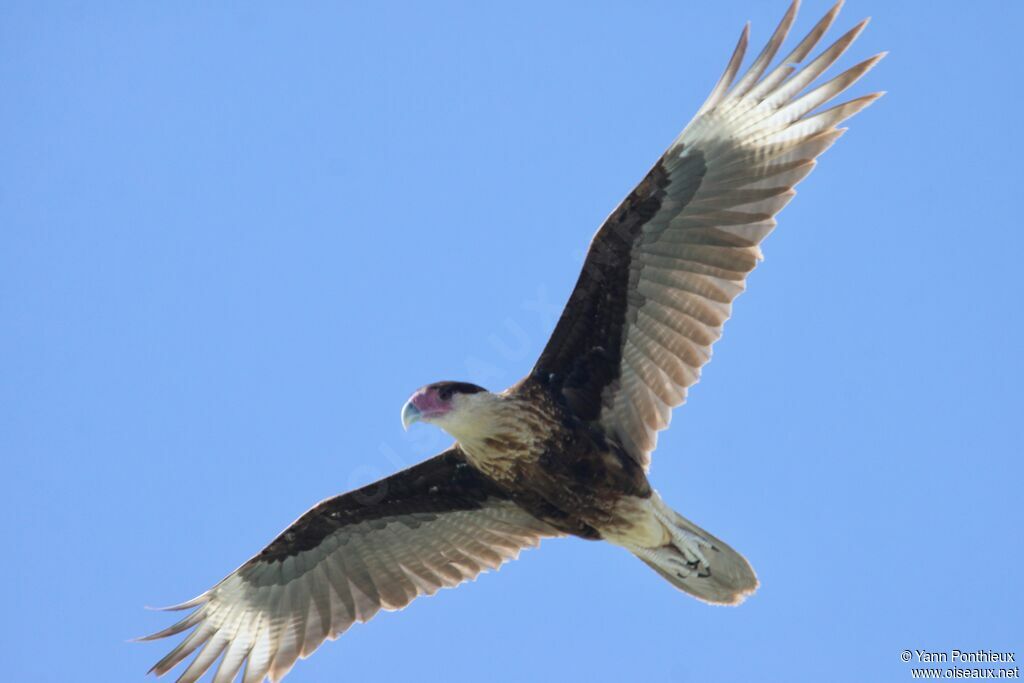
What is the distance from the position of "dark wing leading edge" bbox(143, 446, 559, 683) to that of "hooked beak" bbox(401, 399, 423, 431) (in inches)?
33.1

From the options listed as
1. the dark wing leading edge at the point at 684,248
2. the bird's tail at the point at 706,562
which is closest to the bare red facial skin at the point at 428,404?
the dark wing leading edge at the point at 684,248

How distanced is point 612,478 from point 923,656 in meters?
1.98

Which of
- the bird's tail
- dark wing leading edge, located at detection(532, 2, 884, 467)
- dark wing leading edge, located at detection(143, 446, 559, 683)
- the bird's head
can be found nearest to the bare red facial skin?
the bird's head

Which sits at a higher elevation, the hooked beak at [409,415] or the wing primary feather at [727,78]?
the wing primary feather at [727,78]

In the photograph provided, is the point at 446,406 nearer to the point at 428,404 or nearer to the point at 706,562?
the point at 428,404

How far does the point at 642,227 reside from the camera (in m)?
8.36

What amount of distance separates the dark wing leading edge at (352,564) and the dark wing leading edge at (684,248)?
105 cm

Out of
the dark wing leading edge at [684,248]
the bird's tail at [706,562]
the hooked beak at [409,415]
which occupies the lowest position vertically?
the bird's tail at [706,562]

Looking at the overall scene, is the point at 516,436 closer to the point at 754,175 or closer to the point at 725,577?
the point at 725,577

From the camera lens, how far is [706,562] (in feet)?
27.8

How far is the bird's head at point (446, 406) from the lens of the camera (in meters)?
8.21

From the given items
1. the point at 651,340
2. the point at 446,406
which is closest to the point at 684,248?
the point at 651,340

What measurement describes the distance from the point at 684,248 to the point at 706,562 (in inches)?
71.9

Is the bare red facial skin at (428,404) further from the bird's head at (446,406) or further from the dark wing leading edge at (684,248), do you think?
the dark wing leading edge at (684,248)
